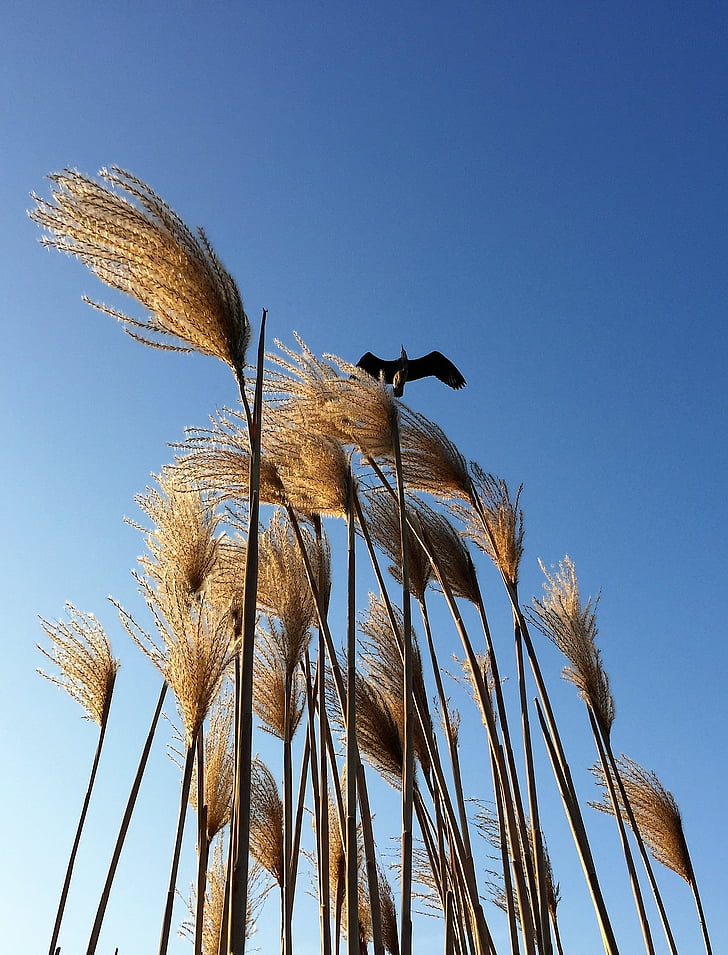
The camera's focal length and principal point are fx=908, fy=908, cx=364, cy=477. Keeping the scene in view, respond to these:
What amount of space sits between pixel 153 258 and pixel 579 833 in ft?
6.41

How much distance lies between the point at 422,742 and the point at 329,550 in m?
0.75

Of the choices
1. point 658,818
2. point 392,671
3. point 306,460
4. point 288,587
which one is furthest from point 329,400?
point 658,818

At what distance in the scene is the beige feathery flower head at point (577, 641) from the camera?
144 inches

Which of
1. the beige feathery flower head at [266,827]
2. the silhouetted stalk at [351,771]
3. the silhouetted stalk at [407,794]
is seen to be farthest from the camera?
the beige feathery flower head at [266,827]

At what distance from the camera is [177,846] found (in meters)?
2.78

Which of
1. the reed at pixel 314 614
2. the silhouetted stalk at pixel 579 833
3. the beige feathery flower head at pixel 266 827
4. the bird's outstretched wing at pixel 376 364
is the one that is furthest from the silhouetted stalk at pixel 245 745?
the bird's outstretched wing at pixel 376 364

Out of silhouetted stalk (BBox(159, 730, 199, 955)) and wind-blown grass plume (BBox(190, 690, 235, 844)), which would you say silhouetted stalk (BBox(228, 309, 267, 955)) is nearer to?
silhouetted stalk (BBox(159, 730, 199, 955))

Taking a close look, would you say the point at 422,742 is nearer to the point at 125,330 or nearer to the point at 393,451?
the point at 393,451

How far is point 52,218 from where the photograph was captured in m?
2.10

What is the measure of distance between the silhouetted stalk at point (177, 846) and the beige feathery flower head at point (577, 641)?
165cm

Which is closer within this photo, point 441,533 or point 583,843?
Answer: point 583,843

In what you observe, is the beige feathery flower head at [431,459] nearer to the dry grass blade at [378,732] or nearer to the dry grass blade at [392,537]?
the dry grass blade at [392,537]

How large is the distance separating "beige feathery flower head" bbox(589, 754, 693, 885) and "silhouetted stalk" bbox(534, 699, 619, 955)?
1.49 metres

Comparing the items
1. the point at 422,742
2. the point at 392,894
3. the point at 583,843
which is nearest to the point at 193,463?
the point at 422,742
